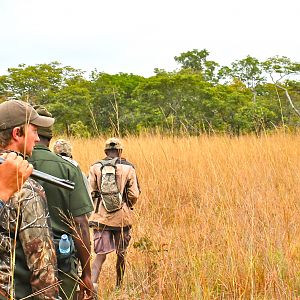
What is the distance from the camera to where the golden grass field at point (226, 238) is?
250 cm

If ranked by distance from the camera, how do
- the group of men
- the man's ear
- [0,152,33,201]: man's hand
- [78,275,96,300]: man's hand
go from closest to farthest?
1. [0,152,33,201]: man's hand
2. the group of men
3. the man's ear
4. [78,275,96,300]: man's hand

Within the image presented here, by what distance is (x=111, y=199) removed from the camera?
4227 mm

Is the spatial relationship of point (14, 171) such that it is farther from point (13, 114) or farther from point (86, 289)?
point (86, 289)

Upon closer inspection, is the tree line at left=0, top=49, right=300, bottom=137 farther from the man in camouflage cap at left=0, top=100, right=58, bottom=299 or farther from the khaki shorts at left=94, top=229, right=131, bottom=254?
the man in camouflage cap at left=0, top=100, right=58, bottom=299

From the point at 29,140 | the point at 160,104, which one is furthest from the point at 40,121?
the point at 160,104

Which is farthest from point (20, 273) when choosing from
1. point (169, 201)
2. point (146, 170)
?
point (146, 170)

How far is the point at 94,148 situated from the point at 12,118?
20.4 feet

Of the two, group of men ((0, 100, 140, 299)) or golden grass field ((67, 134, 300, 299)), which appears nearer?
group of men ((0, 100, 140, 299))

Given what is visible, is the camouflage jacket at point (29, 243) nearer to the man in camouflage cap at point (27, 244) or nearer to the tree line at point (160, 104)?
the man in camouflage cap at point (27, 244)

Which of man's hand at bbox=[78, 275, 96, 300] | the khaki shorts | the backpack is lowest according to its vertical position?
the khaki shorts

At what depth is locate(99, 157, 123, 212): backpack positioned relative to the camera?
13.8ft

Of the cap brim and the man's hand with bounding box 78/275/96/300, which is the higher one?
the cap brim

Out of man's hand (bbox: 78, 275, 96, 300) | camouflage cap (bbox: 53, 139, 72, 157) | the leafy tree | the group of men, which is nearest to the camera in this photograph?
the group of men

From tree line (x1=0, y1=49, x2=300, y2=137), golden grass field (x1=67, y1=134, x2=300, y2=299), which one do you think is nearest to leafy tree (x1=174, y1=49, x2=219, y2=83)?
tree line (x1=0, y1=49, x2=300, y2=137)
